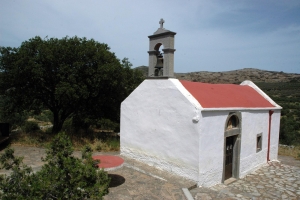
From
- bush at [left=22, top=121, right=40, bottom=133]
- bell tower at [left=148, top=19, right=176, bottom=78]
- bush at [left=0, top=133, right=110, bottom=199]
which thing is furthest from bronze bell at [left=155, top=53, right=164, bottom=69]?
bush at [left=22, top=121, right=40, bottom=133]

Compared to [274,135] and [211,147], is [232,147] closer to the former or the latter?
[211,147]

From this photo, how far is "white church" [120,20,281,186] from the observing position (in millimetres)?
6688

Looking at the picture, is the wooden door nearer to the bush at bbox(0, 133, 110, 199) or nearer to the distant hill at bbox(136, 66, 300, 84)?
→ the bush at bbox(0, 133, 110, 199)

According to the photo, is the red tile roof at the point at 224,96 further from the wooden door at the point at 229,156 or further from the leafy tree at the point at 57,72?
the leafy tree at the point at 57,72

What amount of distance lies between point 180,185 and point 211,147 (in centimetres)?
143

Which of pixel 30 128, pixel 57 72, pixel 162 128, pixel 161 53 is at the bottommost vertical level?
pixel 30 128

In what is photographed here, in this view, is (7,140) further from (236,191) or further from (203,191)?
(236,191)

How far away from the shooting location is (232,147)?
8.02 meters

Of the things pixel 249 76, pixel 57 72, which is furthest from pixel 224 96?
pixel 249 76

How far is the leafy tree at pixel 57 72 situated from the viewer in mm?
10359

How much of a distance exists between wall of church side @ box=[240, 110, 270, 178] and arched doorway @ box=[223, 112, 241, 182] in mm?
276

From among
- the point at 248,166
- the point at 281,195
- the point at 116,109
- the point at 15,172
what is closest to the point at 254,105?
the point at 248,166

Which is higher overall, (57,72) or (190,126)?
(57,72)

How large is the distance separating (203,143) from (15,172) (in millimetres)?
4744
